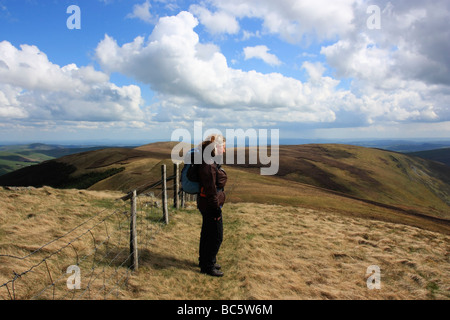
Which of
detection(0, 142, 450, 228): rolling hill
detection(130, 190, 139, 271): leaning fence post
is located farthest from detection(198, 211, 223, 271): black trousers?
detection(0, 142, 450, 228): rolling hill

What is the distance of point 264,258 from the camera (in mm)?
8000

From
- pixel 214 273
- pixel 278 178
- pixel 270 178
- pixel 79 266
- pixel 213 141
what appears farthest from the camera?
pixel 278 178

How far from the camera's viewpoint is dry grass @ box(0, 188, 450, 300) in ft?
19.6

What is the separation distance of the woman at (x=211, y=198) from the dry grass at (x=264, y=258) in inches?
19.2

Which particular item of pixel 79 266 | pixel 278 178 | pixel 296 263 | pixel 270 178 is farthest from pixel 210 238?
pixel 278 178

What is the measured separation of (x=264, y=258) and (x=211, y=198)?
3.45 metres

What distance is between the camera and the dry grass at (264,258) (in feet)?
19.6

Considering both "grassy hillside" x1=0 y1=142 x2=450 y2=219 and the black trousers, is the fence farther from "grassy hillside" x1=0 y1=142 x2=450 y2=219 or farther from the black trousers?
"grassy hillside" x1=0 y1=142 x2=450 y2=219

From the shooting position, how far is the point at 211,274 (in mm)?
6707

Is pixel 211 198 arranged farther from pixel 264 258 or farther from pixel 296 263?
pixel 296 263

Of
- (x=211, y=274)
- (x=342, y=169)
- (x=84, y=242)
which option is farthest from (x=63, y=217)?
(x=342, y=169)

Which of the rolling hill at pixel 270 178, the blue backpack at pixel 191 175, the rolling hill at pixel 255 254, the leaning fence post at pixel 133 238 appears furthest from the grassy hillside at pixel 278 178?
the blue backpack at pixel 191 175

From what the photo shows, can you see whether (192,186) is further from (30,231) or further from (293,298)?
(30,231)
